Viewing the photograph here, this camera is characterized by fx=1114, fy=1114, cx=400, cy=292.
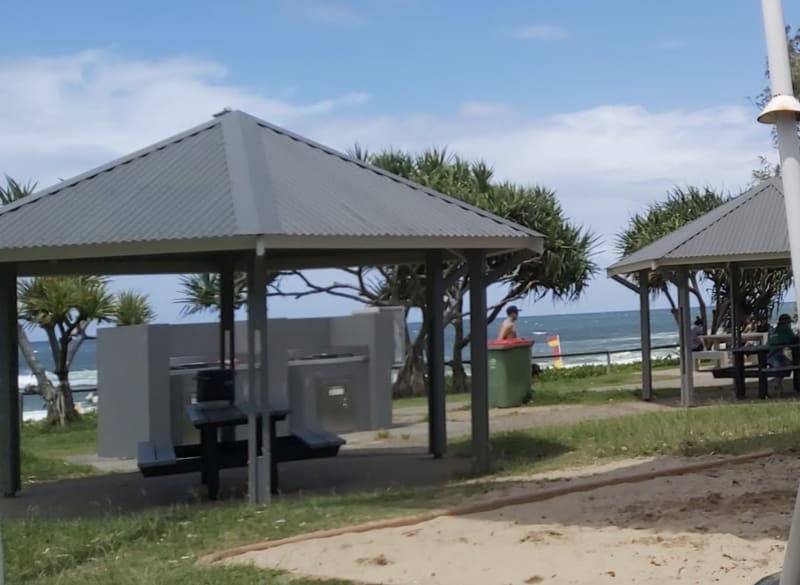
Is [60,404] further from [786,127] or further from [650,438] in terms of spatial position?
[786,127]

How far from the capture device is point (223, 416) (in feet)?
35.2

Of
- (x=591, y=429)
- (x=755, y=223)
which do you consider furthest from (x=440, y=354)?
(x=755, y=223)

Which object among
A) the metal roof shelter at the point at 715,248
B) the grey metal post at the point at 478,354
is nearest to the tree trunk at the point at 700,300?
the metal roof shelter at the point at 715,248

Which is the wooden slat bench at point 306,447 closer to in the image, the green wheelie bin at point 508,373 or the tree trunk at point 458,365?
the green wheelie bin at point 508,373

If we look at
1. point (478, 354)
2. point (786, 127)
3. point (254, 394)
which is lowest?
point (254, 394)

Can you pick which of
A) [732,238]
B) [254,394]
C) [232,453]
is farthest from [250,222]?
[732,238]

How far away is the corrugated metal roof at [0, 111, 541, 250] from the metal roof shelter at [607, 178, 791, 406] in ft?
20.5

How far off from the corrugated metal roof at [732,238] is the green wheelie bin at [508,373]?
2.19m

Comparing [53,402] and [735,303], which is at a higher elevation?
[735,303]

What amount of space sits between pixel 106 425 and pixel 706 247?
9062 mm

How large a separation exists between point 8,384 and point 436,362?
4.66m

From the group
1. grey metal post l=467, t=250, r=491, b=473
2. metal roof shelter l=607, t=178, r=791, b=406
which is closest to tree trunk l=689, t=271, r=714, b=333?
metal roof shelter l=607, t=178, r=791, b=406

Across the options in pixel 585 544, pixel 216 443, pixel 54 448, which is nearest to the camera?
pixel 585 544

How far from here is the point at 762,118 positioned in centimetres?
416
